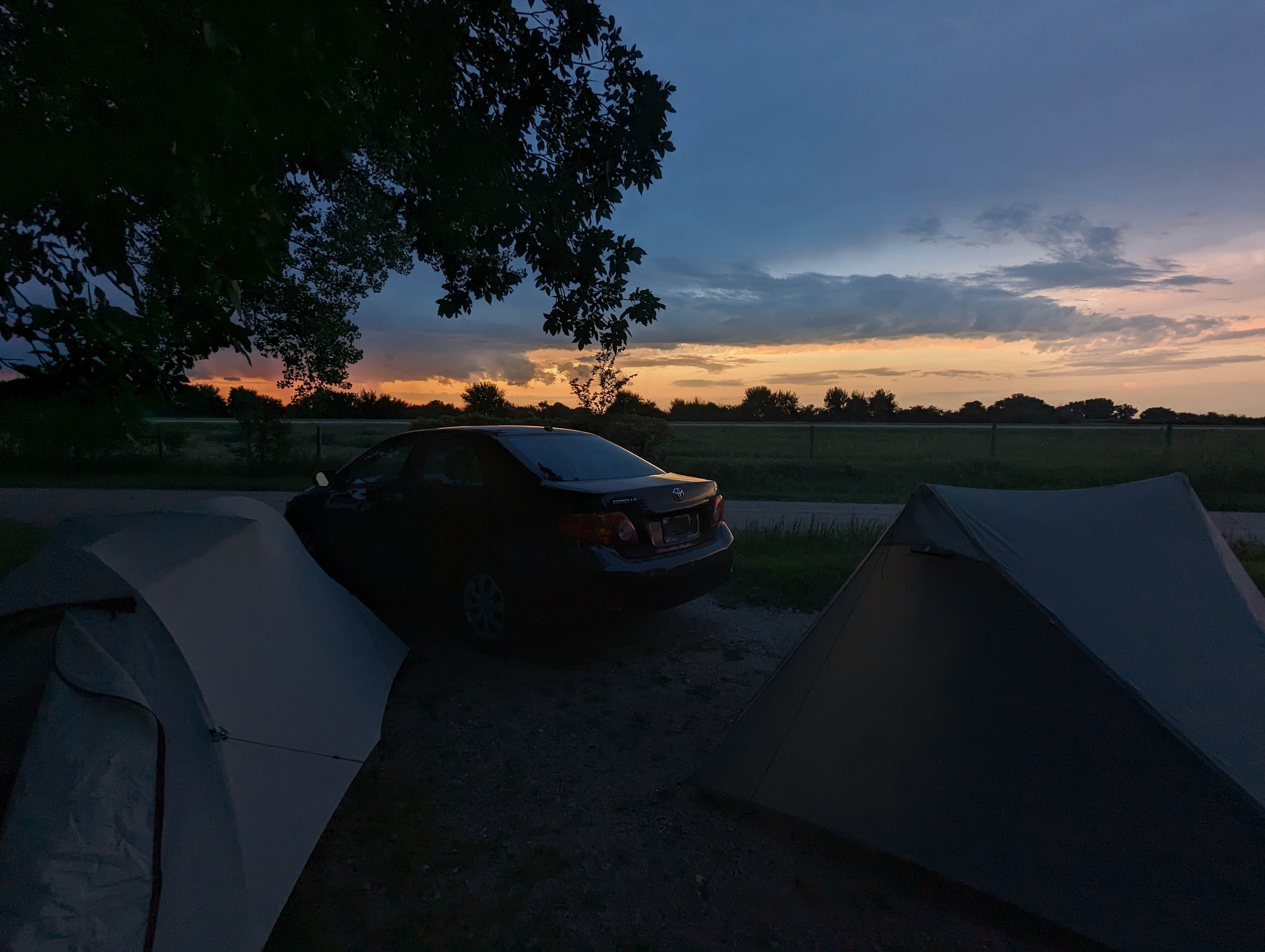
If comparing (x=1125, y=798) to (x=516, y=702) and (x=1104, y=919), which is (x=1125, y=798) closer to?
(x=1104, y=919)

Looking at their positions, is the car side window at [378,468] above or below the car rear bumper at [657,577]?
above

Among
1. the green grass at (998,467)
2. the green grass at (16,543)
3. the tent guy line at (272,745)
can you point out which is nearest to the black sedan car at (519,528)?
the tent guy line at (272,745)

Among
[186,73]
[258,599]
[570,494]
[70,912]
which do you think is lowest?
[70,912]

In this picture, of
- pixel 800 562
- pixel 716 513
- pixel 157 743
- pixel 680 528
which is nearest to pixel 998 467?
pixel 800 562

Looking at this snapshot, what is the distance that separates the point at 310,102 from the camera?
13.2ft

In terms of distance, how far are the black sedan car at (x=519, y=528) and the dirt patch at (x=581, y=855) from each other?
65 centimetres

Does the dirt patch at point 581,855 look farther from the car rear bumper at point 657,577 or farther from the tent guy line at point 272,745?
the car rear bumper at point 657,577

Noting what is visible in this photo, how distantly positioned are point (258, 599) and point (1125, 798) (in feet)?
11.5

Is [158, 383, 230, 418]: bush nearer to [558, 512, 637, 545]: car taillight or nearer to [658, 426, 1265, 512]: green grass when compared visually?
[558, 512, 637, 545]: car taillight

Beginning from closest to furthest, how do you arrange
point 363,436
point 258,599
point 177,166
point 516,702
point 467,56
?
point 258,599 → point 177,166 → point 516,702 → point 467,56 → point 363,436

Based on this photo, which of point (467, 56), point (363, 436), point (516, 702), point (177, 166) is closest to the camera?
point (177, 166)

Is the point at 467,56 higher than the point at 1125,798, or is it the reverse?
the point at 467,56

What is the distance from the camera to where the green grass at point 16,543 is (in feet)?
24.5

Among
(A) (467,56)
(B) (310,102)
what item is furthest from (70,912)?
(A) (467,56)
